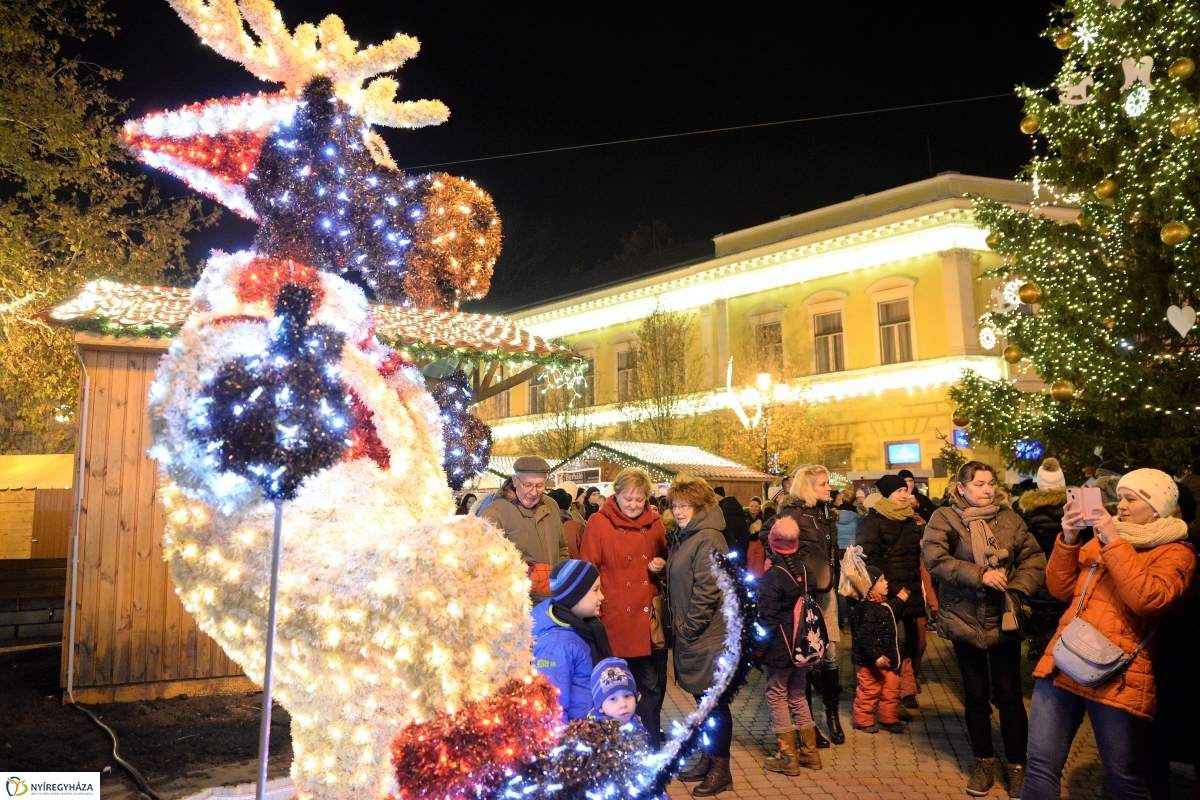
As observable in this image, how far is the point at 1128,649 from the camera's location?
3977 mm

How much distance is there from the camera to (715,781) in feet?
18.2

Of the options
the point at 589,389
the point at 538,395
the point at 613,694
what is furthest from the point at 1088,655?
the point at 538,395

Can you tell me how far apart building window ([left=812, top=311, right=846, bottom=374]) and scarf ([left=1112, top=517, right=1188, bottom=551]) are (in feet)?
82.0

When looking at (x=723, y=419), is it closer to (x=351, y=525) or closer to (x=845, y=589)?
(x=845, y=589)

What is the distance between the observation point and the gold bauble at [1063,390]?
1024 cm

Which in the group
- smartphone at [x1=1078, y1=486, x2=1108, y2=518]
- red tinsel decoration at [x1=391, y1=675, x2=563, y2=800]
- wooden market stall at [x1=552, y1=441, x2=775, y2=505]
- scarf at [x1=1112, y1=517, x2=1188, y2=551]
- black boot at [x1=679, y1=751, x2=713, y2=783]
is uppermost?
wooden market stall at [x1=552, y1=441, x2=775, y2=505]

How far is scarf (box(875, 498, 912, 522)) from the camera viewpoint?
7.47m

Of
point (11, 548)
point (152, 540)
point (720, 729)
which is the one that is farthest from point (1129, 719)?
point (11, 548)

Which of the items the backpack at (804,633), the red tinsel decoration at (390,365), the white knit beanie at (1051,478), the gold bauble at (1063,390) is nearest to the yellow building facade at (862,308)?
the gold bauble at (1063,390)

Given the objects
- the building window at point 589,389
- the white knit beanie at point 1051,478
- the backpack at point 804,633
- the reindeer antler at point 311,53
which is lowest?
the backpack at point 804,633

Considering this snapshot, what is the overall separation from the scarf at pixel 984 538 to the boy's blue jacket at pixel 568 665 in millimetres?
2805

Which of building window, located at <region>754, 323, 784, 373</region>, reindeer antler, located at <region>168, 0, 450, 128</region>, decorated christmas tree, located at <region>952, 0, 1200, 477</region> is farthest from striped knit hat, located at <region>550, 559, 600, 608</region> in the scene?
building window, located at <region>754, 323, 784, 373</region>

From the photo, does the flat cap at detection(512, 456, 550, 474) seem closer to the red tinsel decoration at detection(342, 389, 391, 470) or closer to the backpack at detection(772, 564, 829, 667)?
the backpack at detection(772, 564, 829, 667)

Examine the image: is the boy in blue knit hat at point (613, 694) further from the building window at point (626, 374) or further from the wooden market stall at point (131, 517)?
the building window at point (626, 374)
